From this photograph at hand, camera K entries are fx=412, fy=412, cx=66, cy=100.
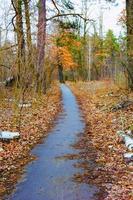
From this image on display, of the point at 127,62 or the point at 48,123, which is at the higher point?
the point at 127,62

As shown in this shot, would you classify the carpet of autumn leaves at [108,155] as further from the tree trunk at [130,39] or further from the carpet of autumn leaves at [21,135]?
the tree trunk at [130,39]

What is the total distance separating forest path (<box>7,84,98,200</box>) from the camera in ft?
25.6

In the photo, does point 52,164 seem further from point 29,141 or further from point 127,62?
point 127,62

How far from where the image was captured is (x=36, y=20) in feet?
86.4

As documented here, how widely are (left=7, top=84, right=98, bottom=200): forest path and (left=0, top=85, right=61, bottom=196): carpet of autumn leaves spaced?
262mm

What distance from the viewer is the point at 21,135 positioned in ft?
43.4

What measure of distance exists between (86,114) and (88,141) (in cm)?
688

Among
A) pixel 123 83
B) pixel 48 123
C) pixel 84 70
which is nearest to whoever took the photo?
pixel 48 123

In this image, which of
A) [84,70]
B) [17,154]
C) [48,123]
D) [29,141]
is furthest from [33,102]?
[84,70]

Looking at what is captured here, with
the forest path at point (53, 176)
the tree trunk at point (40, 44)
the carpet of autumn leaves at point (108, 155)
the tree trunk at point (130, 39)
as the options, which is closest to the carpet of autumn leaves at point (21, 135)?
the forest path at point (53, 176)

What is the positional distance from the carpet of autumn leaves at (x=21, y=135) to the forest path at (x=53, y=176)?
0.86 ft

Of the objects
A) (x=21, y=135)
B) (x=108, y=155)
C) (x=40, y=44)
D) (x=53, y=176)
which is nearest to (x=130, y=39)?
(x=40, y=44)

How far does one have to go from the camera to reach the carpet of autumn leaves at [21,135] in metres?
9.36

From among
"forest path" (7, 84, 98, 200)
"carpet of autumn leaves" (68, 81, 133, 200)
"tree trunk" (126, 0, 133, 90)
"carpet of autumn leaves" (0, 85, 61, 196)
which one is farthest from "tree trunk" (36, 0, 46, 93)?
"forest path" (7, 84, 98, 200)
